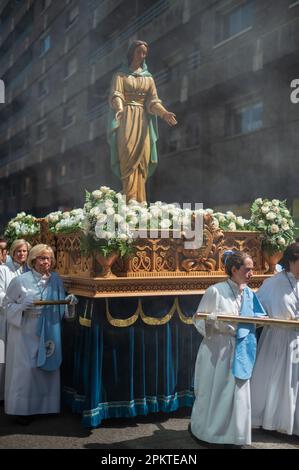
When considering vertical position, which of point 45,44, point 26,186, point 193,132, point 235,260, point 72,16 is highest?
point 72,16

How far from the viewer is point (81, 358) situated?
16.3ft

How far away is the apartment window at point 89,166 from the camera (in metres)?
20.9

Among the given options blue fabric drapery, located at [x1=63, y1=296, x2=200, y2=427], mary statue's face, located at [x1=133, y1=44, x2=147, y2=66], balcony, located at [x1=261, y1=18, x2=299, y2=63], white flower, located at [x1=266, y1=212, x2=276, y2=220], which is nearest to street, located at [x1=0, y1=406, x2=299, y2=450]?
blue fabric drapery, located at [x1=63, y1=296, x2=200, y2=427]

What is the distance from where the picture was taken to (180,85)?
16.2 meters

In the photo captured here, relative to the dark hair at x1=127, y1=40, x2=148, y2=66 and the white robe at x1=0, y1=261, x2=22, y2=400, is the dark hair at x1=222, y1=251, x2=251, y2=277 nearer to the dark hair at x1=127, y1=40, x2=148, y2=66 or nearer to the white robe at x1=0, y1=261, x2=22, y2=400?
the white robe at x1=0, y1=261, x2=22, y2=400

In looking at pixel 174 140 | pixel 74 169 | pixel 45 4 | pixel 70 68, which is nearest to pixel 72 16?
pixel 45 4

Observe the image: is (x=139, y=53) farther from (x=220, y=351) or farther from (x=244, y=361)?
(x=244, y=361)

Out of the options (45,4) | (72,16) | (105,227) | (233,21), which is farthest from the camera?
(72,16)

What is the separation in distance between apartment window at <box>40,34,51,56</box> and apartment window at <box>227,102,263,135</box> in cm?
557

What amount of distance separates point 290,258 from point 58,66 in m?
13.7

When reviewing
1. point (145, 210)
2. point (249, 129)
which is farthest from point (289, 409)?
point (249, 129)

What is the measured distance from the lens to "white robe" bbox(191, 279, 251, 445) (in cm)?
405

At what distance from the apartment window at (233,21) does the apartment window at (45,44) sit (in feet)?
16.0

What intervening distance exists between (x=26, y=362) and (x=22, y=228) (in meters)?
2.48
